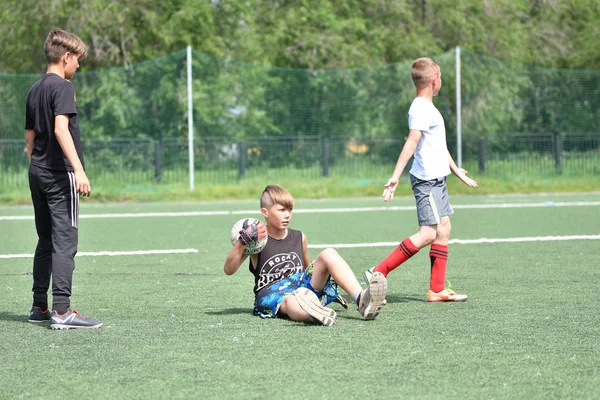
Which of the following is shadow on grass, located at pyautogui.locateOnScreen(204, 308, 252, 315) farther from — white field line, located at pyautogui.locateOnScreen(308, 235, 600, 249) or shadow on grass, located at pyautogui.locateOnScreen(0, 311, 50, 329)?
white field line, located at pyautogui.locateOnScreen(308, 235, 600, 249)

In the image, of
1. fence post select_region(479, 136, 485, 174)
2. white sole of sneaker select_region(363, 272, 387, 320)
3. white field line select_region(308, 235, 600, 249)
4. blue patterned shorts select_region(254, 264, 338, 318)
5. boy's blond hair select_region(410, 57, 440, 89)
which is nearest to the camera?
white sole of sneaker select_region(363, 272, 387, 320)

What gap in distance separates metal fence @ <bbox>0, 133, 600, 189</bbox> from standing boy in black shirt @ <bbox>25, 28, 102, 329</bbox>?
12.8 metres

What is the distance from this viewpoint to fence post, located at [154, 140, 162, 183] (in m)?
18.7

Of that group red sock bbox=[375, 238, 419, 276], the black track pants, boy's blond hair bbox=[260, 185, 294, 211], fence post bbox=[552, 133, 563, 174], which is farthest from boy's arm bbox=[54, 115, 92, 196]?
fence post bbox=[552, 133, 563, 174]

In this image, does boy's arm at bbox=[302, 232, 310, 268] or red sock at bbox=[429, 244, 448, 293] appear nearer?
boy's arm at bbox=[302, 232, 310, 268]

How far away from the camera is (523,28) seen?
33344mm

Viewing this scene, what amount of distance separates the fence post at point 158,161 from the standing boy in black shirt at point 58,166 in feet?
42.9

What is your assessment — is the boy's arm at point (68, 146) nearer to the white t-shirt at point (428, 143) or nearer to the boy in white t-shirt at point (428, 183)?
the boy in white t-shirt at point (428, 183)

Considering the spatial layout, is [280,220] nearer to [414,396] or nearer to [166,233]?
[414,396]

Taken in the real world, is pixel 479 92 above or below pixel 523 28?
below

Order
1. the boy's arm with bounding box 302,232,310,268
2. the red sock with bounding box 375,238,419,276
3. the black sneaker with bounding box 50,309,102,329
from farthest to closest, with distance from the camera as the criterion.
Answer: the red sock with bounding box 375,238,419,276
the boy's arm with bounding box 302,232,310,268
the black sneaker with bounding box 50,309,102,329

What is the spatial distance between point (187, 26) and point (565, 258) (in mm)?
19797

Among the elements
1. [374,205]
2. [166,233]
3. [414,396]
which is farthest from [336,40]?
[414,396]

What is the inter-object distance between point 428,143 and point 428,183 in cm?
29
